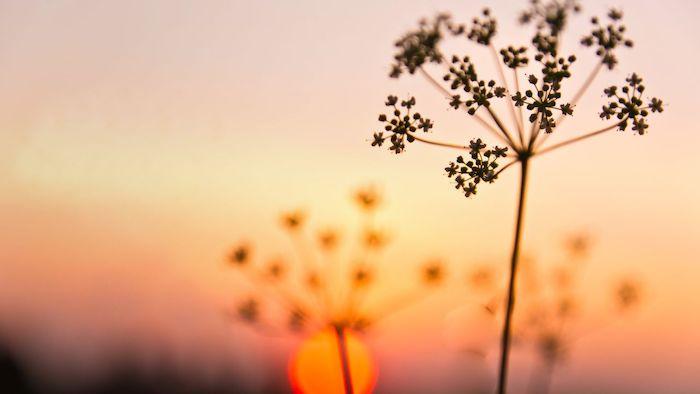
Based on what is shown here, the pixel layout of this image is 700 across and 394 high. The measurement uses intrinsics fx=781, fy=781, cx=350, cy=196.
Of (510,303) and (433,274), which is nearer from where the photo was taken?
(510,303)

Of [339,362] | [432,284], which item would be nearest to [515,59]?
[339,362]

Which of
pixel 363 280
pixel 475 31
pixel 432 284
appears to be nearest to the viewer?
pixel 475 31

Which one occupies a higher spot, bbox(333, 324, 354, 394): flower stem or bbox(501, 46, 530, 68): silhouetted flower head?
bbox(501, 46, 530, 68): silhouetted flower head

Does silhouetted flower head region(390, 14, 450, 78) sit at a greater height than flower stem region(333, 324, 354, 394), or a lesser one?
greater

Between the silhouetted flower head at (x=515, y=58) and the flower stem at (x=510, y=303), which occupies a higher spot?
the silhouetted flower head at (x=515, y=58)

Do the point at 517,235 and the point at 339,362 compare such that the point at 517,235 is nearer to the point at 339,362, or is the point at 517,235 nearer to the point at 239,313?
the point at 339,362

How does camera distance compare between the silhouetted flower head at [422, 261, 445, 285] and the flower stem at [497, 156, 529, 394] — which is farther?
the silhouetted flower head at [422, 261, 445, 285]

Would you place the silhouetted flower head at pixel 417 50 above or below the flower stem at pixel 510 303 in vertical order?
above

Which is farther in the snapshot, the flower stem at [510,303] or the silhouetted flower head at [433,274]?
the silhouetted flower head at [433,274]

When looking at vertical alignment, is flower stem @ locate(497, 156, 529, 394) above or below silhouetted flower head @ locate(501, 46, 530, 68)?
below

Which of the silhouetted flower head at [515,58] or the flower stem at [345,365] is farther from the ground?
the silhouetted flower head at [515,58]

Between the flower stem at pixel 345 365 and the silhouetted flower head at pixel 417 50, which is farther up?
the silhouetted flower head at pixel 417 50
